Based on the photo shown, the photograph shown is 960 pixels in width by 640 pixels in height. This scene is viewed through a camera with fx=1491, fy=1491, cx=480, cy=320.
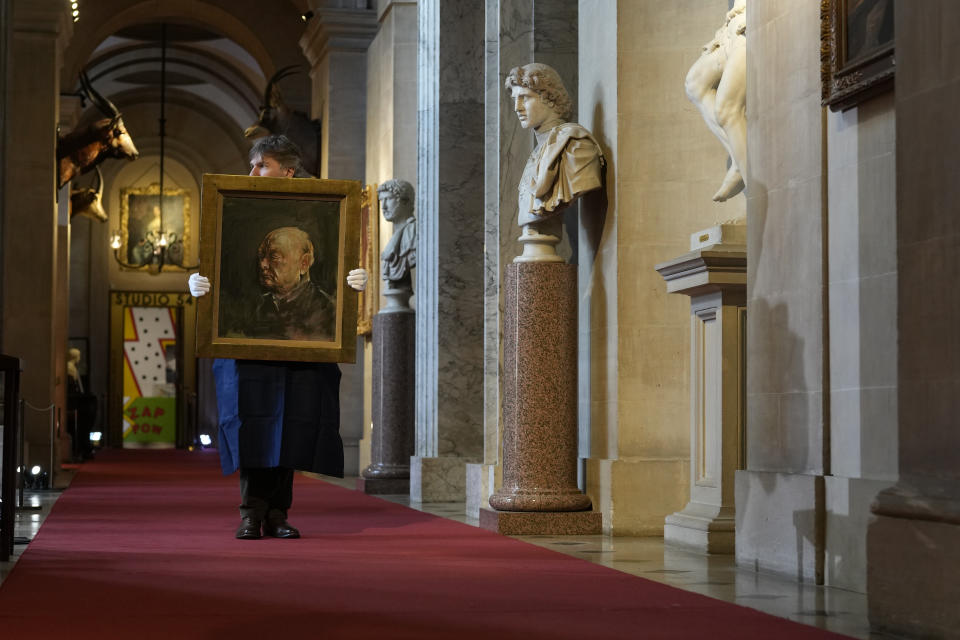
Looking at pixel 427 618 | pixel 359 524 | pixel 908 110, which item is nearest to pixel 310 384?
pixel 359 524

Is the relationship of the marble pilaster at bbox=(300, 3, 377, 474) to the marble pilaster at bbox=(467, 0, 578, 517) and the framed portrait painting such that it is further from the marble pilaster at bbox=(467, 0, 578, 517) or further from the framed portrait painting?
the framed portrait painting

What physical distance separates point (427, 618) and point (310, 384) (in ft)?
10.8

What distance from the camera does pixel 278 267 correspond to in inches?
312

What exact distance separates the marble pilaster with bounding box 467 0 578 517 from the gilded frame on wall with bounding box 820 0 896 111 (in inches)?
157

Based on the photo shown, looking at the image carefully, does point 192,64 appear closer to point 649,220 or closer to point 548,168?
point 548,168

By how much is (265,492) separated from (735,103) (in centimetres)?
313

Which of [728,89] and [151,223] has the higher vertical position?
[151,223]

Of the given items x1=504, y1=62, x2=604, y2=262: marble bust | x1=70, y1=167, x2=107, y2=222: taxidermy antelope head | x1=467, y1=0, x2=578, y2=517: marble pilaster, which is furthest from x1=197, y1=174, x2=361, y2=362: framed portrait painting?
x1=70, y1=167, x2=107, y2=222: taxidermy antelope head

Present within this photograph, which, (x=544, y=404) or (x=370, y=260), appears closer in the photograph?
(x=544, y=404)

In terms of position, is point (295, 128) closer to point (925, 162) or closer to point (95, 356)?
point (95, 356)

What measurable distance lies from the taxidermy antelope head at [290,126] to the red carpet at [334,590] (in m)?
13.8

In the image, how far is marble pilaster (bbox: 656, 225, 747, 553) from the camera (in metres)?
7.39

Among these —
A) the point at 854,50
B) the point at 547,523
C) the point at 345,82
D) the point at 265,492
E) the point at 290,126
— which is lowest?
the point at 547,523

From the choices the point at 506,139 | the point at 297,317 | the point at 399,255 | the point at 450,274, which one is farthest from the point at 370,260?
the point at 297,317
